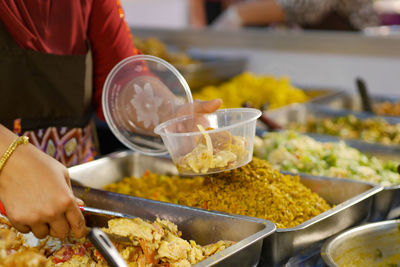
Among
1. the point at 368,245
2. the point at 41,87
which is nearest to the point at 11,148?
the point at 41,87

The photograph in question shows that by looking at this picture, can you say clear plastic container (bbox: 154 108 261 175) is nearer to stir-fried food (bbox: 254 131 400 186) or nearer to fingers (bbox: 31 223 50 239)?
fingers (bbox: 31 223 50 239)

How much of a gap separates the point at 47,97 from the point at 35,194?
82cm

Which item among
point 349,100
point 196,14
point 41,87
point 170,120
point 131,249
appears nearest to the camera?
point 131,249

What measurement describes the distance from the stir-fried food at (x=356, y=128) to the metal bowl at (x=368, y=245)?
113cm

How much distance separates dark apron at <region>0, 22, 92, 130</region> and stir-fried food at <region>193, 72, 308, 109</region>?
1331mm

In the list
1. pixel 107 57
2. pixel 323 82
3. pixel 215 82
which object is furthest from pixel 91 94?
pixel 323 82

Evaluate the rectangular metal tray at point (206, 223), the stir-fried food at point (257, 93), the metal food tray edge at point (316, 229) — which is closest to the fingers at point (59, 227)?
the rectangular metal tray at point (206, 223)

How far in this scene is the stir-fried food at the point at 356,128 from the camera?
100 inches

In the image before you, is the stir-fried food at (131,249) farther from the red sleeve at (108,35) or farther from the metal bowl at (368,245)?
the red sleeve at (108,35)

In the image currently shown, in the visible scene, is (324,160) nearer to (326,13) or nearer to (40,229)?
(40,229)

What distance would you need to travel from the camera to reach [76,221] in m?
1.04

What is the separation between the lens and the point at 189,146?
4.32 ft

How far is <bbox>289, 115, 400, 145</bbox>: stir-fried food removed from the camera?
8.37ft

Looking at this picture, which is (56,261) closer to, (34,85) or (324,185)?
(34,85)
